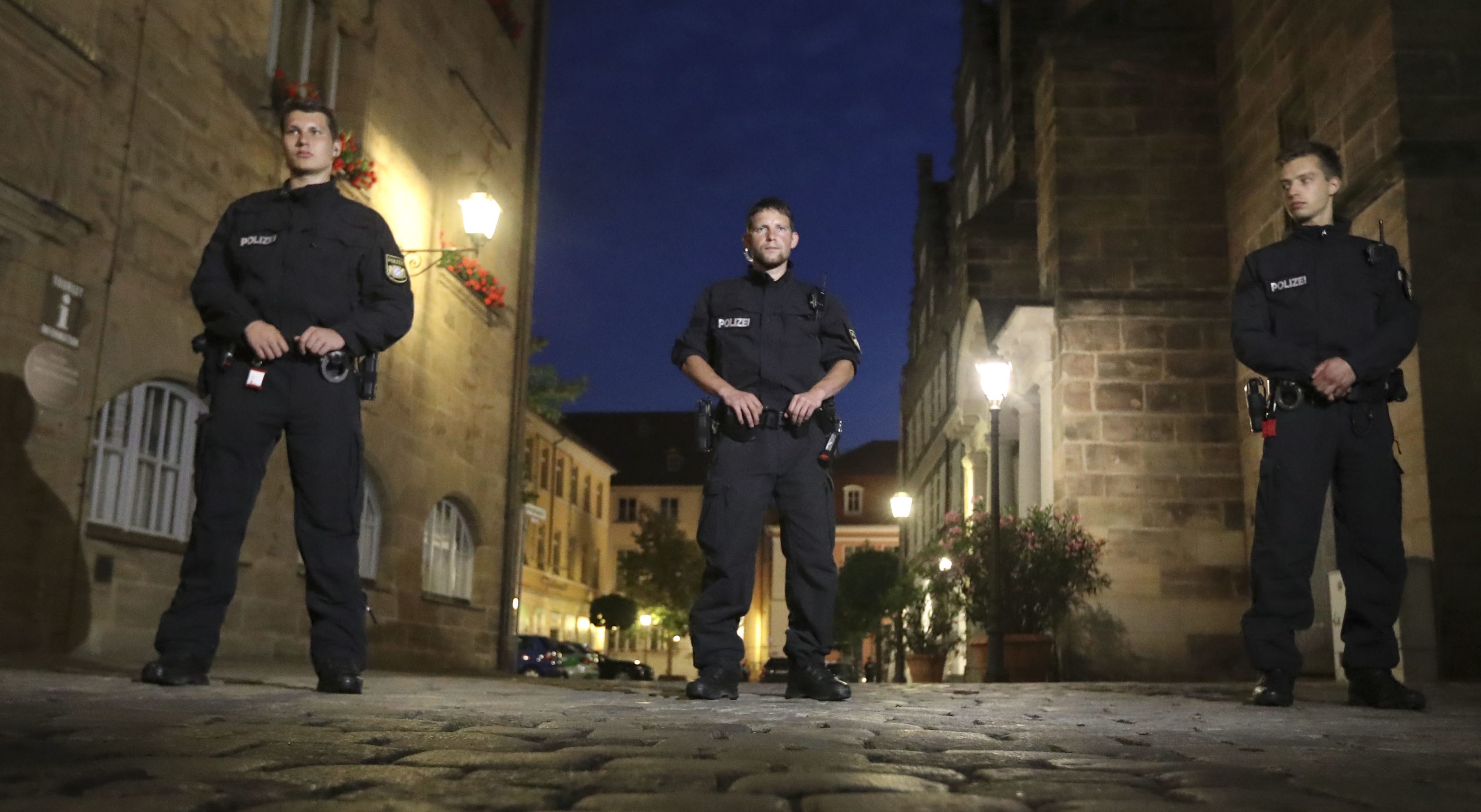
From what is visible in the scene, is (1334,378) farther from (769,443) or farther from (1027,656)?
(1027,656)

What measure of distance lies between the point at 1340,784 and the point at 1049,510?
12.2m

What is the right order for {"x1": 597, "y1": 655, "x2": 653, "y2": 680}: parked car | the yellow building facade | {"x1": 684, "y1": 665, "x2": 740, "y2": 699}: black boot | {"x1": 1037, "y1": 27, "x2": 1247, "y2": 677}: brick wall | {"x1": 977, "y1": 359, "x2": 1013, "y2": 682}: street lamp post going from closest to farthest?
{"x1": 684, "y1": 665, "x2": 740, "y2": 699}: black boot → {"x1": 977, "y1": 359, "x2": 1013, "y2": 682}: street lamp post → {"x1": 1037, "y1": 27, "x2": 1247, "y2": 677}: brick wall → {"x1": 597, "y1": 655, "x2": 653, "y2": 680}: parked car → the yellow building facade

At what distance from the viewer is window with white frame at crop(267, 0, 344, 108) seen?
1354cm

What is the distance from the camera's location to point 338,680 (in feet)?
18.0

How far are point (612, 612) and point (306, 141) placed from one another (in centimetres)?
4295

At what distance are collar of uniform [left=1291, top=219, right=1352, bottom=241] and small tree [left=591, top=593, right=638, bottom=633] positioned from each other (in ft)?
140

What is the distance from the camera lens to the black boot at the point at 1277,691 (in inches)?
229

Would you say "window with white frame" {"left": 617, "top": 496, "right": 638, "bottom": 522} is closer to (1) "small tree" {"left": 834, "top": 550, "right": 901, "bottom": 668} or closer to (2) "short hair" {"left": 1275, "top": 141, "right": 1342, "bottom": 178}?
(1) "small tree" {"left": 834, "top": 550, "right": 901, "bottom": 668}

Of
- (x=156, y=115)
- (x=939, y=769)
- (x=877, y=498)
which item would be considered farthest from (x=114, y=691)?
(x=877, y=498)

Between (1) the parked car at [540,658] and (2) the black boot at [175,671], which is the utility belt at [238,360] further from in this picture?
(1) the parked car at [540,658]

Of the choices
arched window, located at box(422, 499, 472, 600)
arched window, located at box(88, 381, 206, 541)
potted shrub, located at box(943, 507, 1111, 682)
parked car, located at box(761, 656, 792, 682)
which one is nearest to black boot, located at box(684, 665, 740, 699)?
arched window, located at box(88, 381, 206, 541)

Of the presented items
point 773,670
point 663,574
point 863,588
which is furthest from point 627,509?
point 773,670

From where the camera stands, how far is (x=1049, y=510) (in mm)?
14945

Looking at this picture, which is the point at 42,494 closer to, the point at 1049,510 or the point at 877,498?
the point at 1049,510
